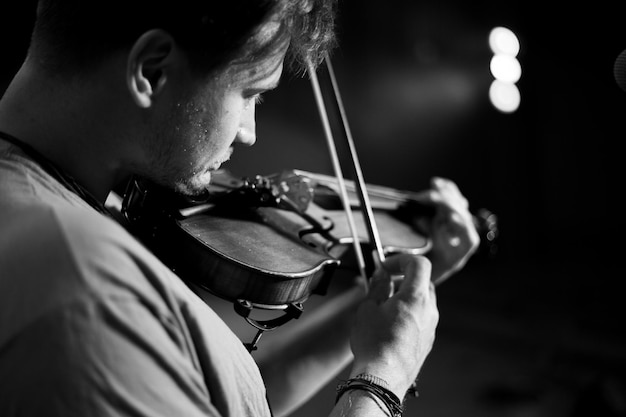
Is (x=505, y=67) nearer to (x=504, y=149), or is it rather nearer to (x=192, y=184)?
(x=504, y=149)

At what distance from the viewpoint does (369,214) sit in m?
1.14

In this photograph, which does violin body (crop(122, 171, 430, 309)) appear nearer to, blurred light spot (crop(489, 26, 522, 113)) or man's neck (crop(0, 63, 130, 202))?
man's neck (crop(0, 63, 130, 202))

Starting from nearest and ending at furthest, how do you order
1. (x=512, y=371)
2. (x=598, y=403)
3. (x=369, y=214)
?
1. (x=369, y=214)
2. (x=598, y=403)
3. (x=512, y=371)

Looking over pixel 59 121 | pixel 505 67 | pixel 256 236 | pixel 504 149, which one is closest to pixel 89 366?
pixel 59 121

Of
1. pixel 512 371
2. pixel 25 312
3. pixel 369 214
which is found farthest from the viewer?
pixel 512 371

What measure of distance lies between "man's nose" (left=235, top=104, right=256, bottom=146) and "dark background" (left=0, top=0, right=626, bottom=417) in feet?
8.50

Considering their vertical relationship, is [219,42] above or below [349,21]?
below

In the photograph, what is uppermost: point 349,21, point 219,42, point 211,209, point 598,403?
point 349,21

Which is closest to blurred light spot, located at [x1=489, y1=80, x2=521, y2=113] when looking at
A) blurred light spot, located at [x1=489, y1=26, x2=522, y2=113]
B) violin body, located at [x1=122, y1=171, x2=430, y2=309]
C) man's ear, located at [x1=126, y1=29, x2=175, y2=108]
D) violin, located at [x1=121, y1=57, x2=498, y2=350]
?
blurred light spot, located at [x1=489, y1=26, x2=522, y2=113]

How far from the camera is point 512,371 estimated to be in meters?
3.16

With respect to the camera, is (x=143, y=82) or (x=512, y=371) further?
(x=512, y=371)

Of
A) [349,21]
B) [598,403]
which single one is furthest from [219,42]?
[349,21]

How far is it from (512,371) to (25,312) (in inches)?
120

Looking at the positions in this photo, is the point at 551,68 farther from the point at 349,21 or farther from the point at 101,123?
the point at 101,123
